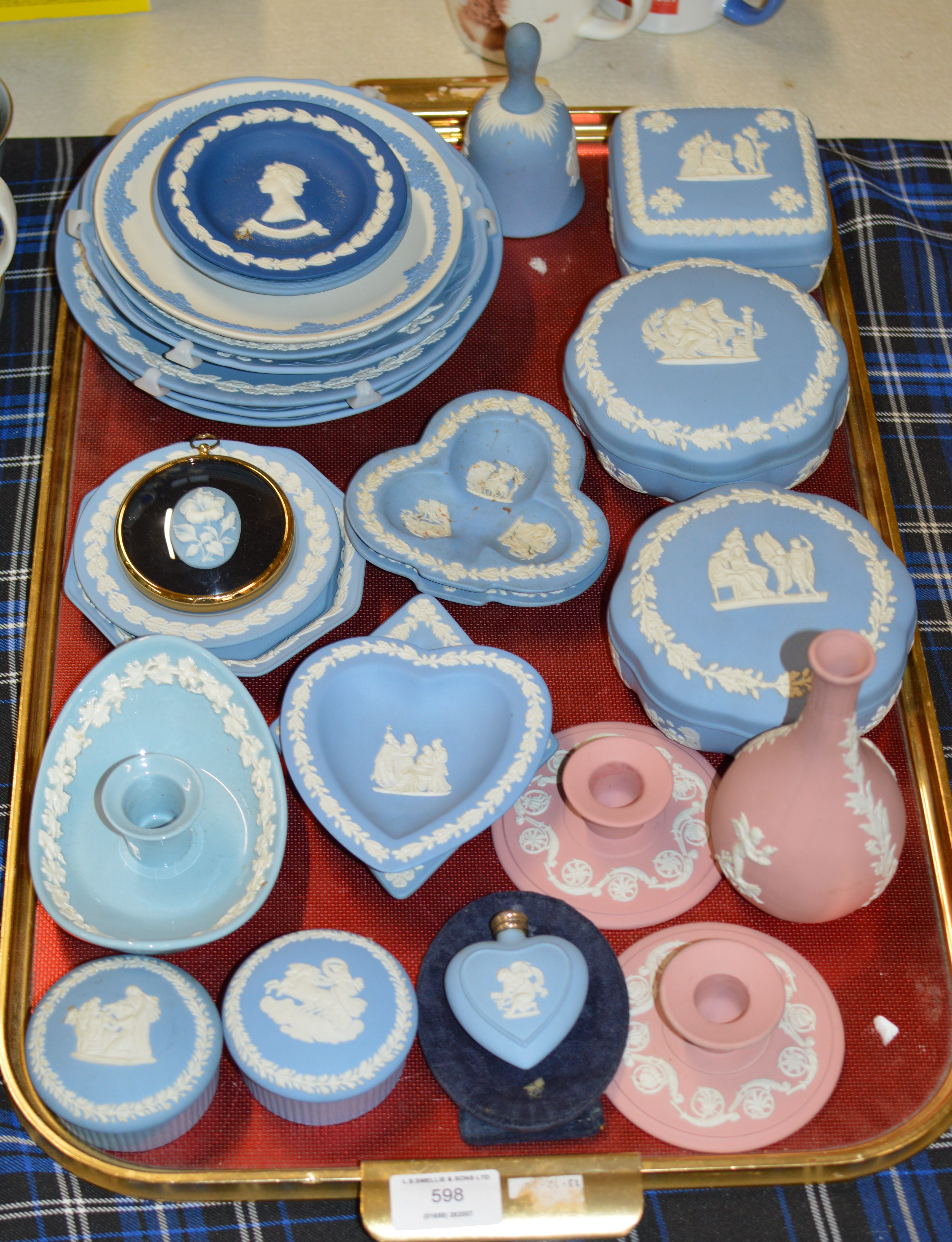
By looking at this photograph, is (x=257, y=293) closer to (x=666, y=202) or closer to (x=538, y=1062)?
(x=666, y=202)

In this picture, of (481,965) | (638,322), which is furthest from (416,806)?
(638,322)

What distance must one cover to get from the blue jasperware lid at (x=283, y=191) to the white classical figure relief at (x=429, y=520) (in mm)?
260

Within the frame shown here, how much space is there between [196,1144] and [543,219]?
116cm

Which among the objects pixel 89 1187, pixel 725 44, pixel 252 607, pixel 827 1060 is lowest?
pixel 89 1187

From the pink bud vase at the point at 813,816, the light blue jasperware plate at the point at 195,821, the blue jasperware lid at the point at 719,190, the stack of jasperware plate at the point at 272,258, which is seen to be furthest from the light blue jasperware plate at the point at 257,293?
the pink bud vase at the point at 813,816

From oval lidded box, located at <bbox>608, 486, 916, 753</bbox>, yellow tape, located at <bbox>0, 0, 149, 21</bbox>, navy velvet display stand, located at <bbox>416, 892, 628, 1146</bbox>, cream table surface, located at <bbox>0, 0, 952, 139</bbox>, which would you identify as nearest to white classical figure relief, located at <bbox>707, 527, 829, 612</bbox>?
oval lidded box, located at <bbox>608, 486, 916, 753</bbox>

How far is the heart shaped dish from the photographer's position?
1.26 meters

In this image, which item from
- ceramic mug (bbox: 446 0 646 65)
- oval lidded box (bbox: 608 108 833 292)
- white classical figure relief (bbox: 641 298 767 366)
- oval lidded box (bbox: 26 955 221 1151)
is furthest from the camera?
ceramic mug (bbox: 446 0 646 65)

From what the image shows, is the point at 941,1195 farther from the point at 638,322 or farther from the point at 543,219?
the point at 543,219

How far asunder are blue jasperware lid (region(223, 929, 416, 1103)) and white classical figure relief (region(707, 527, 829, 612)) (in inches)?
18.4

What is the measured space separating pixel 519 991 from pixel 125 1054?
1.08 feet

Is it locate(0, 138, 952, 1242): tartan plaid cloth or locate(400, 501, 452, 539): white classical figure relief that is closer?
locate(0, 138, 952, 1242): tartan plaid cloth

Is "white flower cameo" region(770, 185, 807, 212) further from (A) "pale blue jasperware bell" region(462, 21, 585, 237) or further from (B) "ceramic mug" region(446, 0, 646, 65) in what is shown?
(B) "ceramic mug" region(446, 0, 646, 65)

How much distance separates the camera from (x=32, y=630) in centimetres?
131
